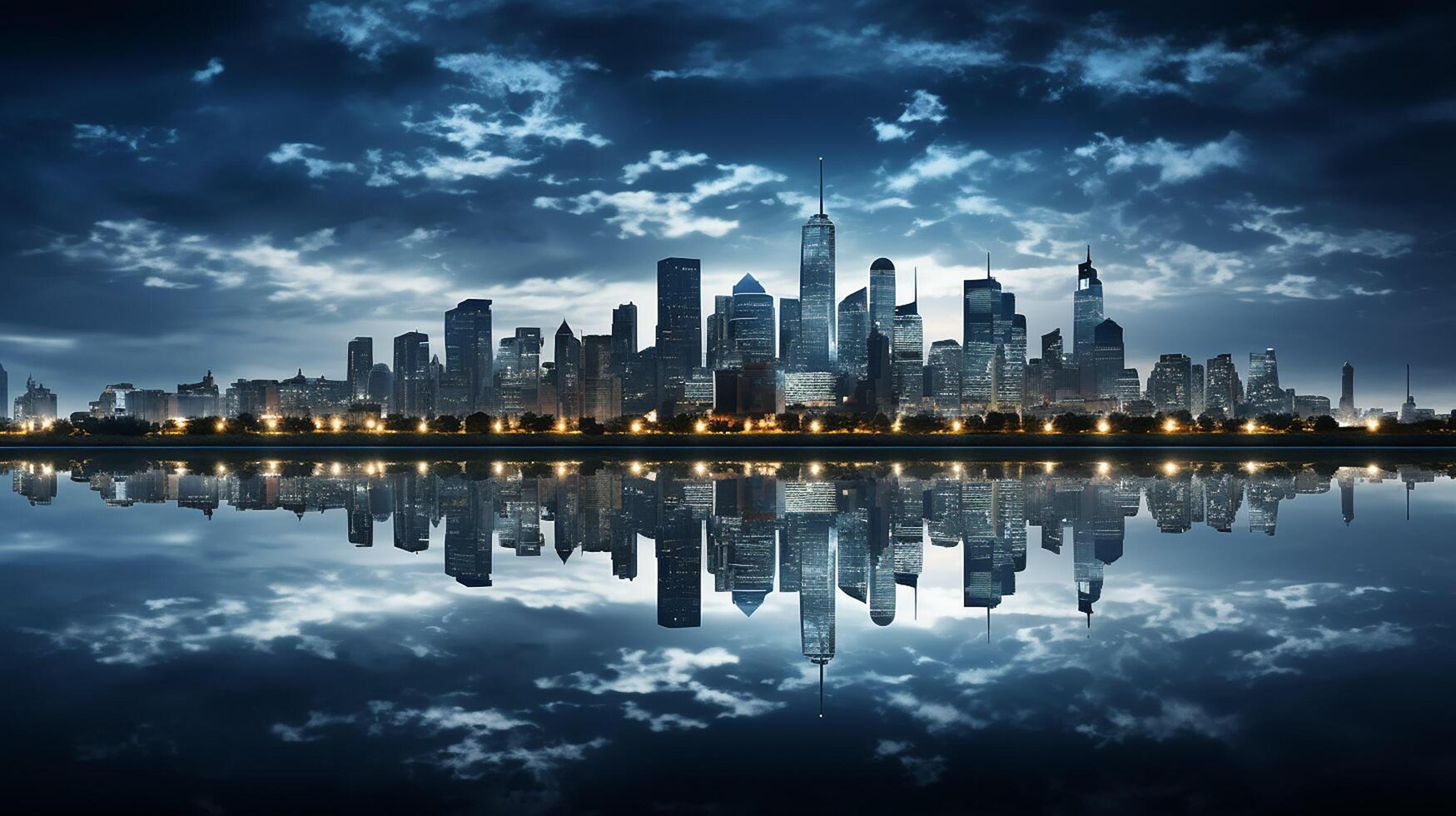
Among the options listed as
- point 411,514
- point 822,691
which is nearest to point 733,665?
point 822,691

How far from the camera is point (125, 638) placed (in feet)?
39.7

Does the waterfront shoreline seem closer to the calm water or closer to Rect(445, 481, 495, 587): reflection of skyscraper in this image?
Rect(445, 481, 495, 587): reflection of skyscraper

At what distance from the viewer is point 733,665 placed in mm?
10719

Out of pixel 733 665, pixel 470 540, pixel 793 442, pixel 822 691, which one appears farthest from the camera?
pixel 793 442

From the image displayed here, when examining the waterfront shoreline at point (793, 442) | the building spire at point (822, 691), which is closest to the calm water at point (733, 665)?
the building spire at point (822, 691)

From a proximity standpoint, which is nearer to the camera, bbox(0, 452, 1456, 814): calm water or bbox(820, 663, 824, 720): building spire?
bbox(0, 452, 1456, 814): calm water

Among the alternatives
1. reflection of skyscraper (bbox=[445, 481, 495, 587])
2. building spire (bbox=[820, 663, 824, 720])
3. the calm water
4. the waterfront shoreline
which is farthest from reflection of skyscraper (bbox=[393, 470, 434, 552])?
A: the waterfront shoreline

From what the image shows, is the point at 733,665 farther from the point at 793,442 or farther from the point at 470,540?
the point at 793,442

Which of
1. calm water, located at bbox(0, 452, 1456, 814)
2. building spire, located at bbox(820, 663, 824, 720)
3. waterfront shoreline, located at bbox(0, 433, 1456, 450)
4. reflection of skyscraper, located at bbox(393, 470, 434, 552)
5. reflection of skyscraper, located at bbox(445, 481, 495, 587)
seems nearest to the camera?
calm water, located at bbox(0, 452, 1456, 814)

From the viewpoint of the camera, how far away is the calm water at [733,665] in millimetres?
7238

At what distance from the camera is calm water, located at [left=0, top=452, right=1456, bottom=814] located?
23.7ft

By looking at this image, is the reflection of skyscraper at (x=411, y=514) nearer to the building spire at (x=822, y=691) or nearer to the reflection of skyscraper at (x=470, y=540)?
the reflection of skyscraper at (x=470, y=540)

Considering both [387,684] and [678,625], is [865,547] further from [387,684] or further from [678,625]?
[387,684]

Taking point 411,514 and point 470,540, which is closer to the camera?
point 470,540
